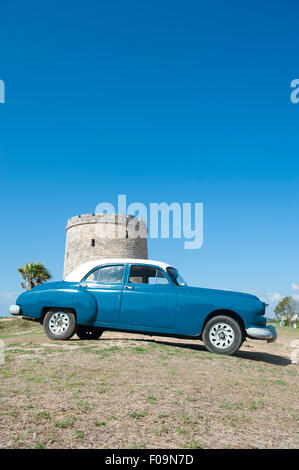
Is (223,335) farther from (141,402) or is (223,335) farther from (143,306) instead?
(141,402)

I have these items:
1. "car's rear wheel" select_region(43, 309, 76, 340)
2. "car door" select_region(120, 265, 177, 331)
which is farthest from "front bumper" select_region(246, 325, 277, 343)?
"car's rear wheel" select_region(43, 309, 76, 340)

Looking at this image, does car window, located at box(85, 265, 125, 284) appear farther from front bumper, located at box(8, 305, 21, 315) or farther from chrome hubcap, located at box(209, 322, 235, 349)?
Result: chrome hubcap, located at box(209, 322, 235, 349)

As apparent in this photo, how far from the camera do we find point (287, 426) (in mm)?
3355

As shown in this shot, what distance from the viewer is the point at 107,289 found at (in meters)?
7.54

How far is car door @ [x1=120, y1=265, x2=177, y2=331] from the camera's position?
7109mm

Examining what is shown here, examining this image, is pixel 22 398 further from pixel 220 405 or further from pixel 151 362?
pixel 151 362

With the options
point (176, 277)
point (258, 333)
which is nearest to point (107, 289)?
point (176, 277)

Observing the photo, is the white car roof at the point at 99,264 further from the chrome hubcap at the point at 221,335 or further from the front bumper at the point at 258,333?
the front bumper at the point at 258,333

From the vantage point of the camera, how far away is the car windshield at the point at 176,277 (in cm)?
757

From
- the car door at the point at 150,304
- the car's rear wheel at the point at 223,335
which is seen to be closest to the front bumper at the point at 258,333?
the car's rear wheel at the point at 223,335

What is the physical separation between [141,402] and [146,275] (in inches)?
169

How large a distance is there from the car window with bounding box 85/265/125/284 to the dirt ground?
1806 millimetres

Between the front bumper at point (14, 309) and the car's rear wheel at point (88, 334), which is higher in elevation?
the front bumper at point (14, 309)

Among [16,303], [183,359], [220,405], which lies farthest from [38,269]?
[220,405]
